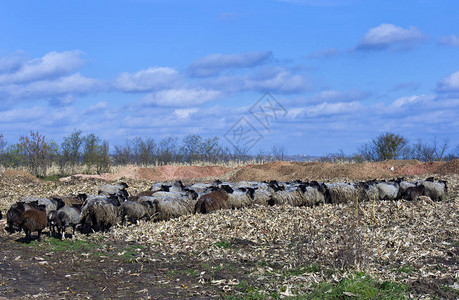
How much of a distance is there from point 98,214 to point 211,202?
10.9ft

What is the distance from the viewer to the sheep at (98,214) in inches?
459

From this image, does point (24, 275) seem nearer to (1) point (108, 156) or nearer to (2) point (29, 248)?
(2) point (29, 248)

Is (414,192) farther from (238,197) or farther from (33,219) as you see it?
(33,219)

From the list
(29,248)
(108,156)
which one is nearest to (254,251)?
(29,248)

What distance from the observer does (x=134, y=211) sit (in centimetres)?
1232

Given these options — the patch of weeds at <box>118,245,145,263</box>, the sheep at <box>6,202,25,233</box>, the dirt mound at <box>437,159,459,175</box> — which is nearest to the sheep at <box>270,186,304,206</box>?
the patch of weeds at <box>118,245,145,263</box>

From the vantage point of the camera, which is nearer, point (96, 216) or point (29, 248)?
point (29, 248)

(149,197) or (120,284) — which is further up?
(149,197)

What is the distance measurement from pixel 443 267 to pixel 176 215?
7.38 metres

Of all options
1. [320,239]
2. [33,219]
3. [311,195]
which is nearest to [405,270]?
[320,239]

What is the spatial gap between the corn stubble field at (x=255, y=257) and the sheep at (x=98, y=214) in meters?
0.32

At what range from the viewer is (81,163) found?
3581cm

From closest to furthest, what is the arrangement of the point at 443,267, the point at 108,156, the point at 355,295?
the point at 355,295
the point at 443,267
the point at 108,156

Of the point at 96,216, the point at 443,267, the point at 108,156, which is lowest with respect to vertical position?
the point at 443,267
